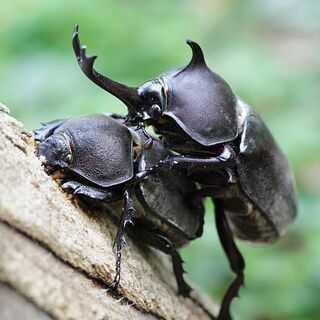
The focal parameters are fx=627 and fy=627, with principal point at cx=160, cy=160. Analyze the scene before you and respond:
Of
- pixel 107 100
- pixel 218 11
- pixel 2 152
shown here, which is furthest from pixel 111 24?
pixel 2 152

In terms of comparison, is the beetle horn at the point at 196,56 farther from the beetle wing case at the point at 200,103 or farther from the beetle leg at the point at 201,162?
the beetle leg at the point at 201,162

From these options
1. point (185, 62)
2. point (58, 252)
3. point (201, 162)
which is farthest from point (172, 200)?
point (185, 62)

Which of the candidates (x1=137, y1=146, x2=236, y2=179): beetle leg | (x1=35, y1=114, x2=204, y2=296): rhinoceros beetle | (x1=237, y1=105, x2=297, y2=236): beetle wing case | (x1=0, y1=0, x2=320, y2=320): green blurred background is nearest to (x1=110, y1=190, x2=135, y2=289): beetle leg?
(x1=35, y1=114, x2=204, y2=296): rhinoceros beetle

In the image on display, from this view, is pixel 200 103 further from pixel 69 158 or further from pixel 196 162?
pixel 69 158

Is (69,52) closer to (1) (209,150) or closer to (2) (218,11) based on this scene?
(1) (209,150)

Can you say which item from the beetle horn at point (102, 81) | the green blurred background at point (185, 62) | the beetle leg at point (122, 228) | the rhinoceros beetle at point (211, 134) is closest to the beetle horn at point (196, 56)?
the rhinoceros beetle at point (211, 134)

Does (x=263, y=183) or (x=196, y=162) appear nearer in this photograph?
(x=196, y=162)
